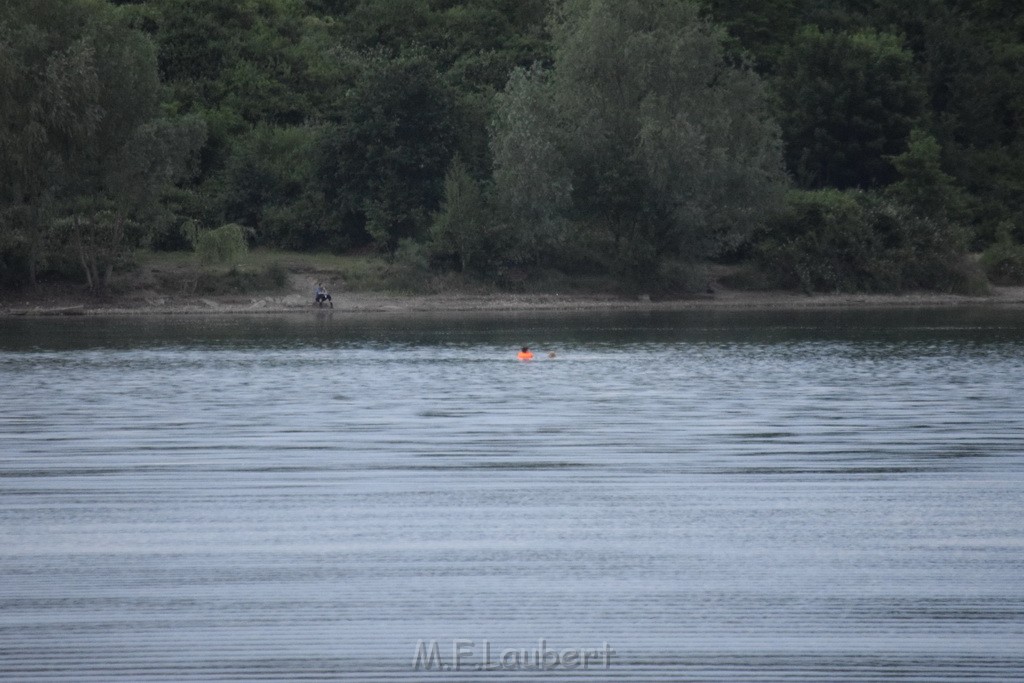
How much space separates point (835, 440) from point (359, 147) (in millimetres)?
56831

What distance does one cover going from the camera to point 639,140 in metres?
77.7

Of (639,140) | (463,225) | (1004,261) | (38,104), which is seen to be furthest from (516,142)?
(1004,261)

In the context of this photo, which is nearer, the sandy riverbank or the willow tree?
the sandy riverbank

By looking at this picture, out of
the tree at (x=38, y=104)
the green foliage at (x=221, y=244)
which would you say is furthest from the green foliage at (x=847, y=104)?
the tree at (x=38, y=104)

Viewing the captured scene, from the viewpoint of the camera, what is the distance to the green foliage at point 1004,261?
8550 cm

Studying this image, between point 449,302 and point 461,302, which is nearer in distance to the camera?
point 449,302

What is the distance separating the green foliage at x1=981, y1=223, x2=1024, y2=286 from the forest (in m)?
0.14

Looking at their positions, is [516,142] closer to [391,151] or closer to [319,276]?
[391,151]

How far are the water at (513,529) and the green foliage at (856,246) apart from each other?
4524 centimetres

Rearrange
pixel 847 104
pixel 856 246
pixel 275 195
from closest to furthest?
1. pixel 275 195
2. pixel 856 246
3. pixel 847 104

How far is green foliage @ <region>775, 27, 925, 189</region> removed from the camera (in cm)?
8775

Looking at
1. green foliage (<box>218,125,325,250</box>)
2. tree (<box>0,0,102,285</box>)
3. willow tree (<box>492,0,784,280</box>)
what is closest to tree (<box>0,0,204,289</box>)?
tree (<box>0,0,102,285</box>)

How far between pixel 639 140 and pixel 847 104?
56.3 ft

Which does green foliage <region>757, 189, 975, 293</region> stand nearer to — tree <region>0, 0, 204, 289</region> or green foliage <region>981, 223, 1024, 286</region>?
green foliage <region>981, 223, 1024, 286</region>
